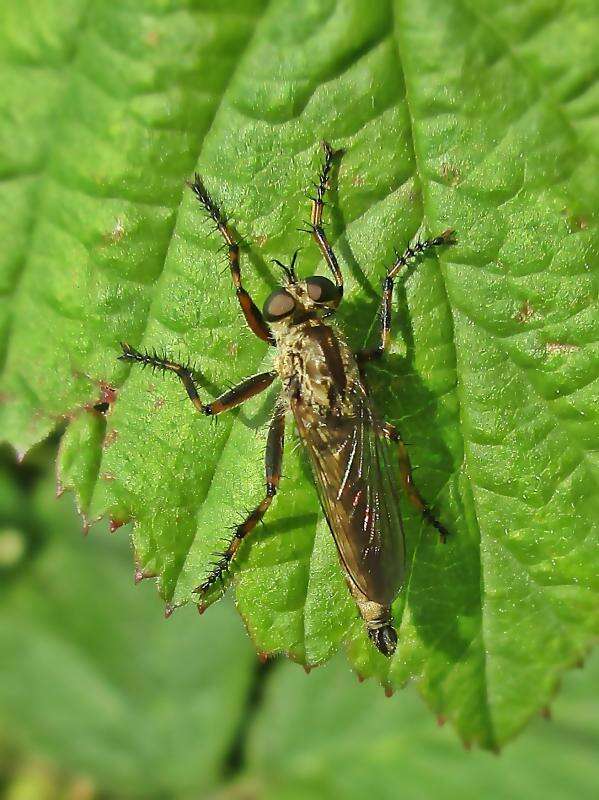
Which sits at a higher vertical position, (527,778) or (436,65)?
(436,65)

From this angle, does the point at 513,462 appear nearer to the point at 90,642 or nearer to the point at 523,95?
the point at 523,95

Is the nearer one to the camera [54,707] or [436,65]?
[436,65]

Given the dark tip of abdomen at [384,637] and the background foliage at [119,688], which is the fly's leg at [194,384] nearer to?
the dark tip of abdomen at [384,637]

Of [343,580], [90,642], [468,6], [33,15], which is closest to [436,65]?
[468,6]

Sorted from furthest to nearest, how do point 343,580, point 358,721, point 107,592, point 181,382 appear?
1. point 107,592
2. point 358,721
3. point 343,580
4. point 181,382

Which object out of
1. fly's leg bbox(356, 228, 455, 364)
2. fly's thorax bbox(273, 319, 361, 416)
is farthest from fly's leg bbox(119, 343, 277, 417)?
fly's leg bbox(356, 228, 455, 364)

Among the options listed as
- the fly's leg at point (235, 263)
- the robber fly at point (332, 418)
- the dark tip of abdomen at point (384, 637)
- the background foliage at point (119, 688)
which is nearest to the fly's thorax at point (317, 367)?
the robber fly at point (332, 418)

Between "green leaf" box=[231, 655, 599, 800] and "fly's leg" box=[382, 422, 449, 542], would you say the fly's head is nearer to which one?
"fly's leg" box=[382, 422, 449, 542]
